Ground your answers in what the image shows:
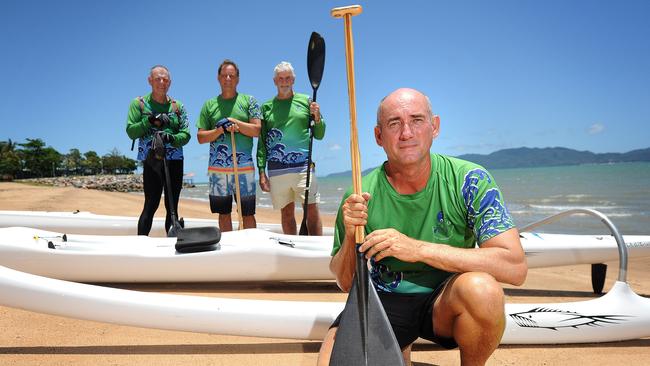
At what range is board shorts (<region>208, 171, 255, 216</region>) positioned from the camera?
14.5 feet

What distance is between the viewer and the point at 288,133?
421 cm

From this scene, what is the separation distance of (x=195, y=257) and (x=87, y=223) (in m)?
3.20

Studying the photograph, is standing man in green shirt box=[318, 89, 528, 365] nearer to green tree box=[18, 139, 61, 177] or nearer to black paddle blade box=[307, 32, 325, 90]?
black paddle blade box=[307, 32, 325, 90]

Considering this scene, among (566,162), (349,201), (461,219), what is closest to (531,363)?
(461,219)

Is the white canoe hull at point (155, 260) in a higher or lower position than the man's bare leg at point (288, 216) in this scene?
lower

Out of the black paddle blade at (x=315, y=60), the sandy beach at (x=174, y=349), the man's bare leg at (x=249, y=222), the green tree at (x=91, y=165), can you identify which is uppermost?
the green tree at (x=91, y=165)

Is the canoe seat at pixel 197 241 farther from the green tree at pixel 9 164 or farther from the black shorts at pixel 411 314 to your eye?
the green tree at pixel 9 164

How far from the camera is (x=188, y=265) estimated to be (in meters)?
3.60

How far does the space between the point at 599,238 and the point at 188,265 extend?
365 centimetres

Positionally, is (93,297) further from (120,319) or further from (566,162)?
(566,162)

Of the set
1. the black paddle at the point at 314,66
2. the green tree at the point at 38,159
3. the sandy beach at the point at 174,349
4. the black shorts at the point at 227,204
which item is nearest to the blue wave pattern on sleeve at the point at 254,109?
the black paddle at the point at 314,66

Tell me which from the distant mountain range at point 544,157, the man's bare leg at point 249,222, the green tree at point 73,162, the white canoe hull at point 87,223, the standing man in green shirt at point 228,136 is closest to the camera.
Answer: the standing man in green shirt at point 228,136

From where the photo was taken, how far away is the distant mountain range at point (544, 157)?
5492 inches

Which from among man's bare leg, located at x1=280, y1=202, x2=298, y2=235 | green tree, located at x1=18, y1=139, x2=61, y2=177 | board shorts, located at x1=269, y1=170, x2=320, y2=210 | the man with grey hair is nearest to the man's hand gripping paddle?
the man with grey hair
